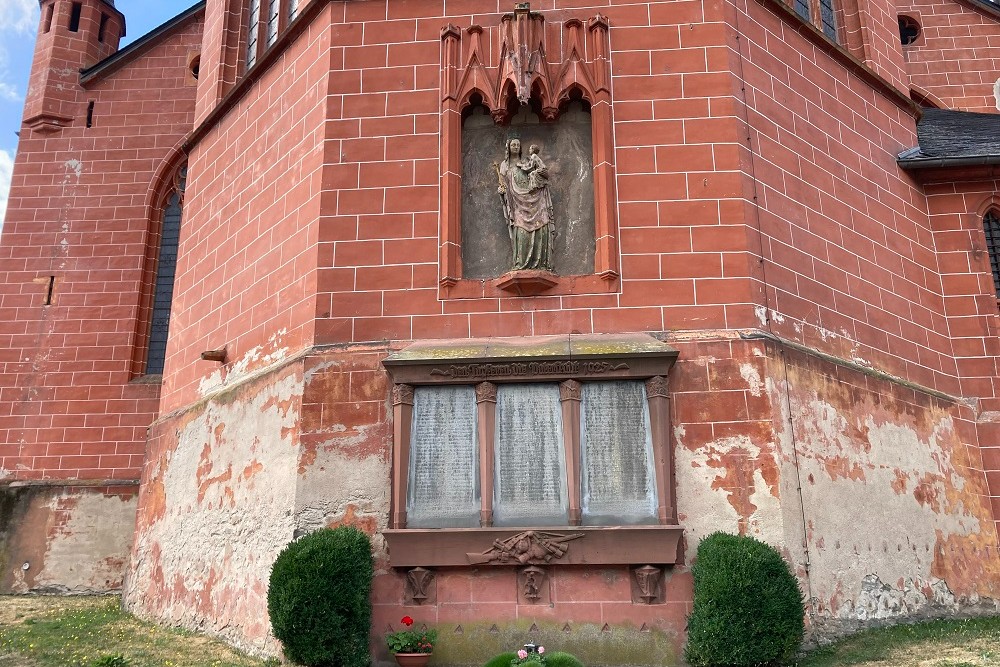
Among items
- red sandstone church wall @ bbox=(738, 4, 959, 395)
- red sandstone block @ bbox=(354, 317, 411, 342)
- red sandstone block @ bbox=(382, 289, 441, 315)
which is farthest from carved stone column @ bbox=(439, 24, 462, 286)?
red sandstone church wall @ bbox=(738, 4, 959, 395)

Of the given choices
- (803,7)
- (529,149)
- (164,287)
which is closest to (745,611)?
(529,149)

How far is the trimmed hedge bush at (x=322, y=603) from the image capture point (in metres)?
9.49

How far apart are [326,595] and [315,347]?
302cm

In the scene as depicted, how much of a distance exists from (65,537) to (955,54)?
18669 millimetres

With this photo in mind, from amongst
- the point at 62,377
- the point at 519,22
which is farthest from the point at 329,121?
the point at 62,377

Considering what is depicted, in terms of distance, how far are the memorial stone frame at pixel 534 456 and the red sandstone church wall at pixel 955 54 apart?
11.5 meters

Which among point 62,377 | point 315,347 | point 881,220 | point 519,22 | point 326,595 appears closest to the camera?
point 326,595

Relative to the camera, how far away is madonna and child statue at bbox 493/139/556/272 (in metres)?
11.6

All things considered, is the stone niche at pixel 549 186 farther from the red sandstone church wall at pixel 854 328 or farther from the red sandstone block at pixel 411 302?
the red sandstone church wall at pixel 854 328

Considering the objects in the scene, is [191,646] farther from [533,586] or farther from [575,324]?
[575,324]

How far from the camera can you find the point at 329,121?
40.5ft

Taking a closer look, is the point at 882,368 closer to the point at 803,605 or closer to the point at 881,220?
the point at 881,220

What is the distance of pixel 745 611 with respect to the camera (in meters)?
9.35

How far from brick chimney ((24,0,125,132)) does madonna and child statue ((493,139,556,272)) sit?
1186 cm
